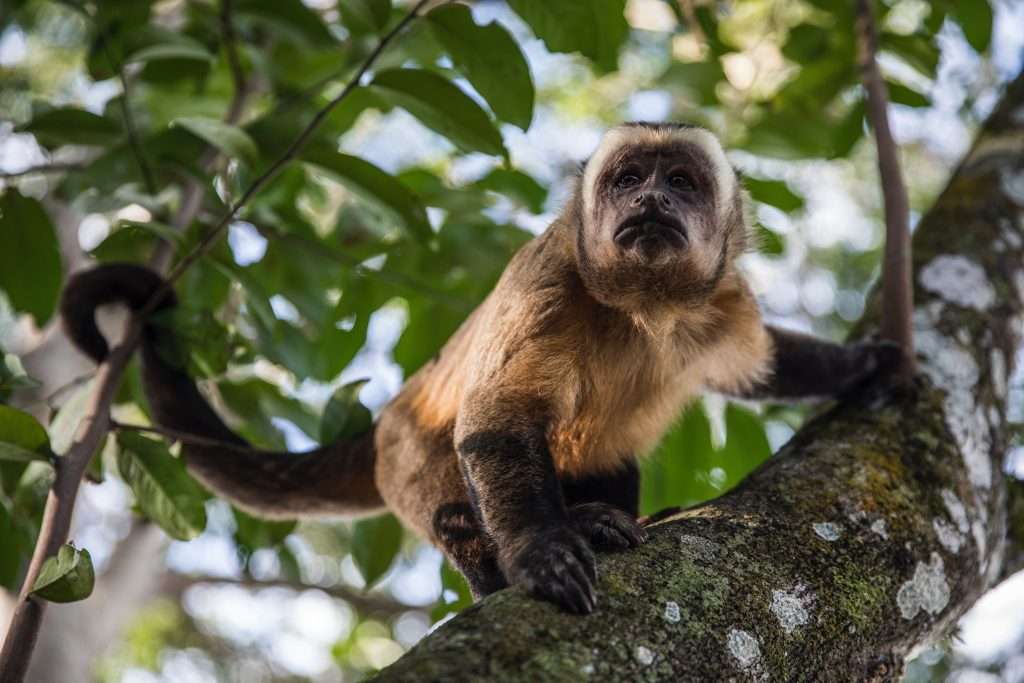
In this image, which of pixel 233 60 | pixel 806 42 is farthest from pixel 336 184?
pixel 806 42

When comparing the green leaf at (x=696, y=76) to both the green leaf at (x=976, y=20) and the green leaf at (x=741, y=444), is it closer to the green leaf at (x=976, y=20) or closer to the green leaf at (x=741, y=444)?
the green leaf at (x=976, y=20)

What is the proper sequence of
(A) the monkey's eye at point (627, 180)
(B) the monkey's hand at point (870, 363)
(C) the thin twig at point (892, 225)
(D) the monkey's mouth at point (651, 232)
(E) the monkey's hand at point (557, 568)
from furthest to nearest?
(A) the monkey's eye at point (627, 180)
(C) the thin twig at point (892, 225)
(B) the monkey's hand at point (870, 363)
(D) the monkey's mouth at point (651, 232)
(E) the monkey's hand at point (557, 568)

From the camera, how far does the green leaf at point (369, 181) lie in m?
3.67

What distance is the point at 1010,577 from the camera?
3.65 metres

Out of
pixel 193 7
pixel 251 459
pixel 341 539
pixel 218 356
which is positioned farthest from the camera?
pixel 341 539

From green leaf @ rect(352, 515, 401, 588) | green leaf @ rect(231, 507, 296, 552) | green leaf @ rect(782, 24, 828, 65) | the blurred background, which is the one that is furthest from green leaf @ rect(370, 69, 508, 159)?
green leaf @ rect(782, 24, 828, 65)

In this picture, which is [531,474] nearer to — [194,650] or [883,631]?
[883,631]

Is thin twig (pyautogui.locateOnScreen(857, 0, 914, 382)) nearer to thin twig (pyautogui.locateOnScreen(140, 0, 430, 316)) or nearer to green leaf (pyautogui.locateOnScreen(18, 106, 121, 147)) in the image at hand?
thin twig (pyautogui.locateOnScreen(140, 0, 430, 316))

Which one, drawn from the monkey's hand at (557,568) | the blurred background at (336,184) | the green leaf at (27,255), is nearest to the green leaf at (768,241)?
the blurred background at (336,184)

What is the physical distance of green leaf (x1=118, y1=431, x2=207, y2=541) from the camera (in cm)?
346

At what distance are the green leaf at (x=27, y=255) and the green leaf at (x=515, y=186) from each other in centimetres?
188

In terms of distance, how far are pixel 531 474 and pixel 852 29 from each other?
3.19 m

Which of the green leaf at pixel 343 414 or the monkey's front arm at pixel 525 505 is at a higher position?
the monkey's front arm at pixel 525 505

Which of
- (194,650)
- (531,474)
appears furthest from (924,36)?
(194,650)
